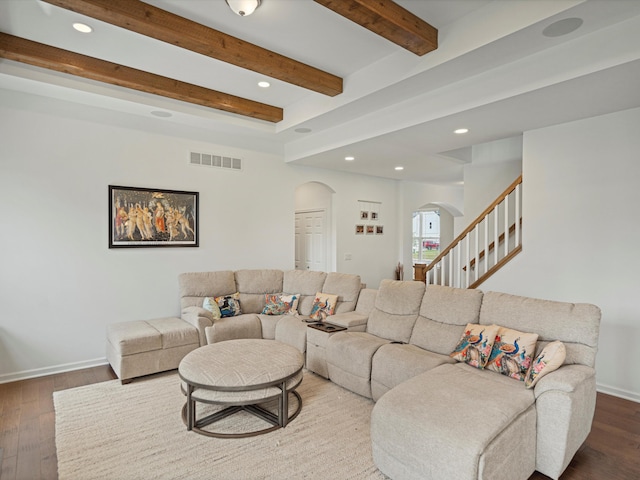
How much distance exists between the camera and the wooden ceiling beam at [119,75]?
9.88 ft

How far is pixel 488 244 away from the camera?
470 centimetres

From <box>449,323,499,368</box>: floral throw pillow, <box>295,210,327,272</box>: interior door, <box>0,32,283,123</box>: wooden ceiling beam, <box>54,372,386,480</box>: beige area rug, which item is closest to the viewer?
<box>54,372,386,480</box>: beige area rug

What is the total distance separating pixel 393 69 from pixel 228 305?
327 centimetres

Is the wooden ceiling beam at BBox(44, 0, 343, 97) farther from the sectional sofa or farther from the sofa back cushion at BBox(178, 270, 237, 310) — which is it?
the sofa back cushion at BBox(178, 270, 237, 310)

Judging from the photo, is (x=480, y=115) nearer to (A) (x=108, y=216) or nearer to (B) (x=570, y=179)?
(B) (x=570, y=179)

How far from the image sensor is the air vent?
15.9ft

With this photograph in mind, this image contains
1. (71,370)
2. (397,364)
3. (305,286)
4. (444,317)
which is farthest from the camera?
(305,286)

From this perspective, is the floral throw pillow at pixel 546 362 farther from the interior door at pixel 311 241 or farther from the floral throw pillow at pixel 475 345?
the interior door at pixel 311 241

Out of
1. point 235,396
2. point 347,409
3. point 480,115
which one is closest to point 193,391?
point 235,396

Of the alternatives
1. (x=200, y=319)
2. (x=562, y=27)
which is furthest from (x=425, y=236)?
(x=562, y=27)

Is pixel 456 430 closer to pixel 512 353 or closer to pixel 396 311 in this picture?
pixel 512 353

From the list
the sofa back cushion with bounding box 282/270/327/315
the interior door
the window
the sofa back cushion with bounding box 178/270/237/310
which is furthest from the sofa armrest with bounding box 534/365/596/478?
the window

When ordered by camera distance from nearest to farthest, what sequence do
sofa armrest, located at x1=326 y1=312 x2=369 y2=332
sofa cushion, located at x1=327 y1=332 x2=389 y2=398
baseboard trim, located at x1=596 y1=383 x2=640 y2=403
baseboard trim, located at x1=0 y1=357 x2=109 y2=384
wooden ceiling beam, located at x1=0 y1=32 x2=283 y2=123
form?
wooden ceiling beam, located at x1=0 y1=32 x2=283 y2=123 → sofa cushion, located at x1=327 y1=332 x2=389 y2=398 → baseboard trim, located at x1=596 y1=383 x2=640 y2=403 → baseboard trim, located at x1=0 y1=357 x2=109 y2=384 → sofa armrest, located at x1=326 y1=312 x2=369 y2=332

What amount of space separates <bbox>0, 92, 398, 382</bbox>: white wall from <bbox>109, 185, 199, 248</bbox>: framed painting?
0.27 feet
